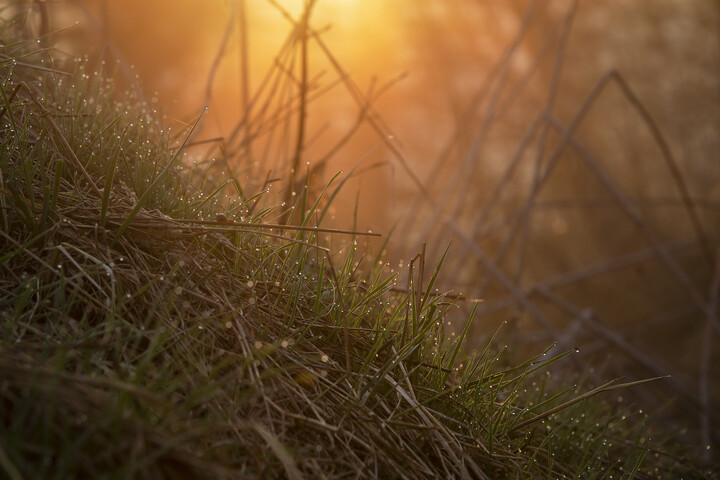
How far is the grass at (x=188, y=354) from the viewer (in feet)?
1.96

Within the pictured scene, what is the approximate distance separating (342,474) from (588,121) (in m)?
6.11

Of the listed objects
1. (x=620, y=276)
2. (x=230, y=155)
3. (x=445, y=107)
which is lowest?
(x=620, y=276)

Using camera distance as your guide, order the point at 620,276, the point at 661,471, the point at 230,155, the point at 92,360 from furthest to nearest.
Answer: the point at 620,276, the point at 230,155, the point at 661,471, the point at 92,360

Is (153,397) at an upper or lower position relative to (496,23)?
lower

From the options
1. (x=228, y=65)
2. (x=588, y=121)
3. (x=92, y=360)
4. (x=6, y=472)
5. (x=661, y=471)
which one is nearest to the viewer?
(x=6, y=472)

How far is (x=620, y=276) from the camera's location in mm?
4988

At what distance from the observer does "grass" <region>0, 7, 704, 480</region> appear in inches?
23.5

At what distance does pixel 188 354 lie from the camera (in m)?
0.75

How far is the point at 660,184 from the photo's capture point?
5.69 m

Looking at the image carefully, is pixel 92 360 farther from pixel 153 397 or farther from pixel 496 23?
pixel 496 23

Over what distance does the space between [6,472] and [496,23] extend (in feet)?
17.6

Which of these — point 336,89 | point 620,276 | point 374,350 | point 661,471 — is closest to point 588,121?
point 620,276

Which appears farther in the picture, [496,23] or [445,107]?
[445,107]

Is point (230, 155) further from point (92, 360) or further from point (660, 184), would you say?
→ point (660, 184)
